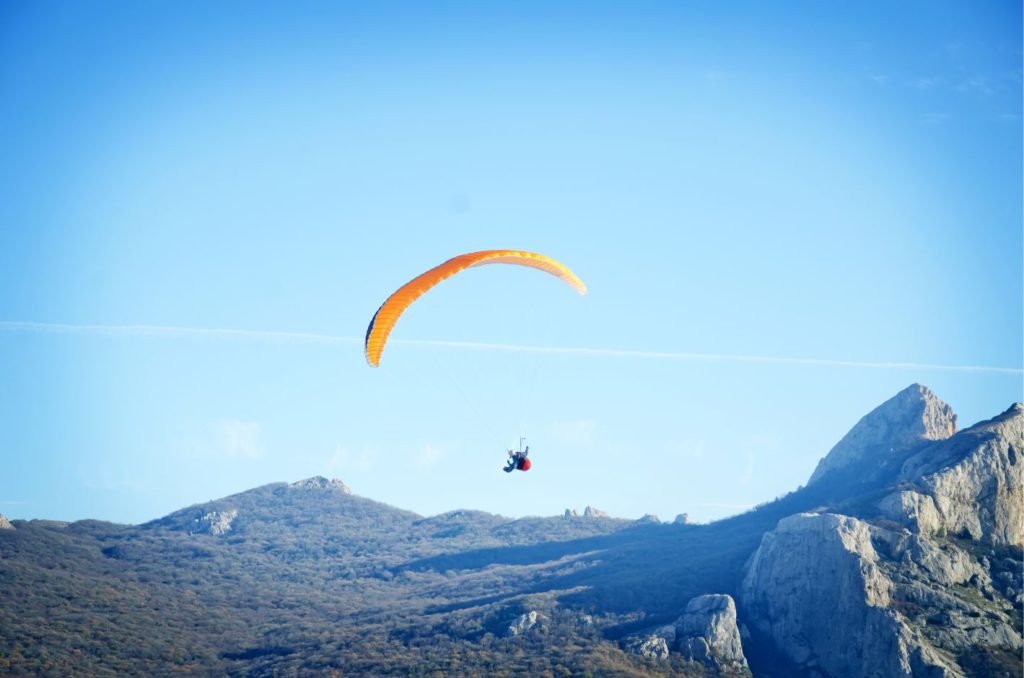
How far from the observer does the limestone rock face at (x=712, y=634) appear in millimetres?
103500

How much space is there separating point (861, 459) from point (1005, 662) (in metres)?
70.7

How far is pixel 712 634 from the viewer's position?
106 m

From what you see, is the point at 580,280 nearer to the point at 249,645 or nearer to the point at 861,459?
the point at 249,645

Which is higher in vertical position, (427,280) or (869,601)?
(427,280)

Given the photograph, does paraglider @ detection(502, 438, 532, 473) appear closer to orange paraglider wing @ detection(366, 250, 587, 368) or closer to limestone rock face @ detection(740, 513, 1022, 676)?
orange paraglider wing @ detection(366, 250, 587, 368)

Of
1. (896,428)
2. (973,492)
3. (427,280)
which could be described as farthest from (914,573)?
(427,280)

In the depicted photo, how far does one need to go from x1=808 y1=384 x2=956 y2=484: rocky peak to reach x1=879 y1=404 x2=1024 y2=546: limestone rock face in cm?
2282

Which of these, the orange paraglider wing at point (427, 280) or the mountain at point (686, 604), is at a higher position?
the orange paraglider wing at point (427, 280)

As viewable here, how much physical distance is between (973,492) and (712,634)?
155ft

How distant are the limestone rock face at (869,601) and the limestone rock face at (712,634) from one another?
875 centimetres

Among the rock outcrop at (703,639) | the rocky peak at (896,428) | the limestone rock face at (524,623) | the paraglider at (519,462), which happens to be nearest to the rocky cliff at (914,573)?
the rock outcrop at (703,639)

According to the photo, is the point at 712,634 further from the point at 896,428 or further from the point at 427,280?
the point at 896,428

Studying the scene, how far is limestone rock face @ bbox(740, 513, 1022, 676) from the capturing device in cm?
9888

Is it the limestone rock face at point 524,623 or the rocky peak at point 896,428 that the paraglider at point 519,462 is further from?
the rocky peak at point 896,428
